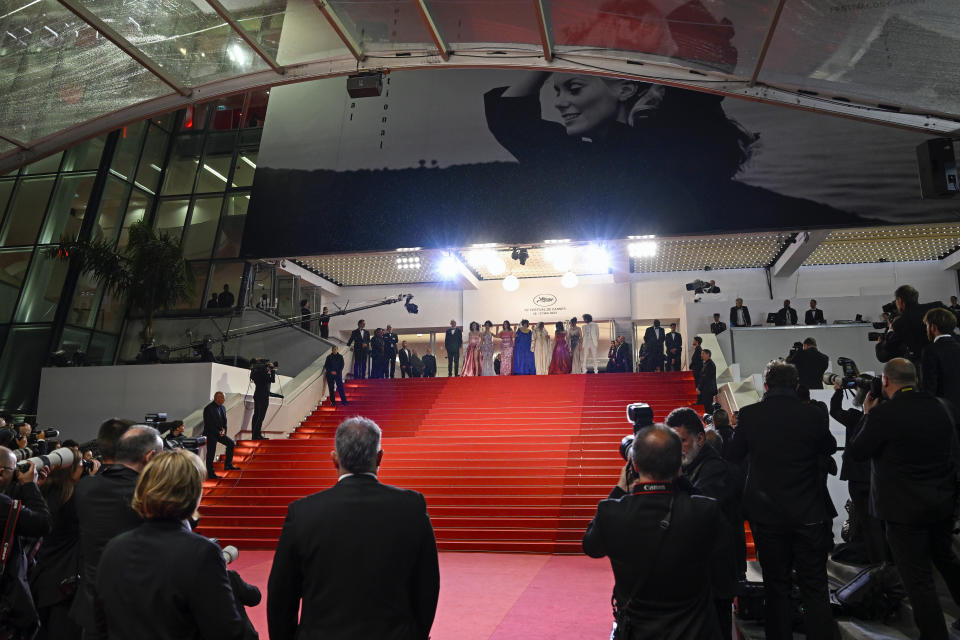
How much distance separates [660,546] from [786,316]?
49.8 ft

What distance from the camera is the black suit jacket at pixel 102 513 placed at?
104 inches

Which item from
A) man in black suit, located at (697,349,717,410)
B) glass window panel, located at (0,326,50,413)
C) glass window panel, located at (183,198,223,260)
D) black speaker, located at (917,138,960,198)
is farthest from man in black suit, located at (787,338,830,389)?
glass window panel, located at (0,326,50,413)

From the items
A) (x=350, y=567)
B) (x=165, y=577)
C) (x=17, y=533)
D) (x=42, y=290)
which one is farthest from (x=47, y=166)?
(x=350, y=567)

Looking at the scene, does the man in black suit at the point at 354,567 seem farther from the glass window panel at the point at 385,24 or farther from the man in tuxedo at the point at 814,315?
the man in tuxedo at the point at 814,315

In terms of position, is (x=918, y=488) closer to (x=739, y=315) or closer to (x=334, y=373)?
(x=334, y=373)

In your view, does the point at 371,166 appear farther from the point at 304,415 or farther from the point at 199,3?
the point at 199,3

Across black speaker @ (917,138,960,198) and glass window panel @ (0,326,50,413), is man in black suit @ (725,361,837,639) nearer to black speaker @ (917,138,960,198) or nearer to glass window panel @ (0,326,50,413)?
black speaker @ (917,138,960,198)

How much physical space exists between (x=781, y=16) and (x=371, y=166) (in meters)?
10.7

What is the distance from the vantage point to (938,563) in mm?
3215

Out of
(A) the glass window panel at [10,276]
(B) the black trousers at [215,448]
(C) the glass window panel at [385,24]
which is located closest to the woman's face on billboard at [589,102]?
(C) the glass window panel at [385,24]

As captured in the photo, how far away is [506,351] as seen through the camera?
17438 millimetres

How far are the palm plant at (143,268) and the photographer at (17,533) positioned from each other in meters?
11.5

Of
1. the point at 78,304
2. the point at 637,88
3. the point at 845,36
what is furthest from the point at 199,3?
the point at 78,304

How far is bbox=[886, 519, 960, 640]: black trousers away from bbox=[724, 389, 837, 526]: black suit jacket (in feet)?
1.00
